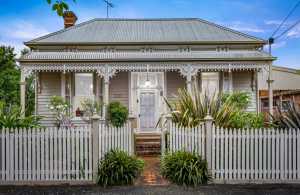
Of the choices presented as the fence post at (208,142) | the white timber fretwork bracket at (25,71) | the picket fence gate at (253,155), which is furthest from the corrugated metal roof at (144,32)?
the picket fence gate at (253,155)

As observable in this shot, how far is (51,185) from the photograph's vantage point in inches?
261

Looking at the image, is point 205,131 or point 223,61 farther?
point 223,61

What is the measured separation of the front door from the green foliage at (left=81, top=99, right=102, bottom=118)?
2.02 meters

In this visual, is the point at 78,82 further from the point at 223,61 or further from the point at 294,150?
the point at 294,150

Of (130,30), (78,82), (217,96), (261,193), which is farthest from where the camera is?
(130,30)

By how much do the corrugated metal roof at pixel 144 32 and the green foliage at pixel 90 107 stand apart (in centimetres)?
321

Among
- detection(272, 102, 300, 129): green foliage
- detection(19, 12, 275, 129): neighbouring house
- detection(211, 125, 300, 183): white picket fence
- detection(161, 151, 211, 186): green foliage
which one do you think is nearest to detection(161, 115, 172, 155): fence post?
detection(161, 151, 211, 186): green foliage

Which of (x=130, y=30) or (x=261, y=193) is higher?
(x=130, y=30)

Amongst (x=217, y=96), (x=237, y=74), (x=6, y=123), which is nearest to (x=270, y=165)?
(x=217, y=96)

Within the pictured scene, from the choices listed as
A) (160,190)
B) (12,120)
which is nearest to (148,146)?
(160,190)

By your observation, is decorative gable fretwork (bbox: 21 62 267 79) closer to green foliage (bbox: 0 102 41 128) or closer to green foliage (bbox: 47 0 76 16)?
green foliage (bbox: 0 102 41 128)

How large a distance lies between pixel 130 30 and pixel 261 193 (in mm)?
12764

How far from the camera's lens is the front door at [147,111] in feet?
46.4

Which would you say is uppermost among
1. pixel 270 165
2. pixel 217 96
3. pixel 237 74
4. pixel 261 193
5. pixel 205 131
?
pixel 237 74
